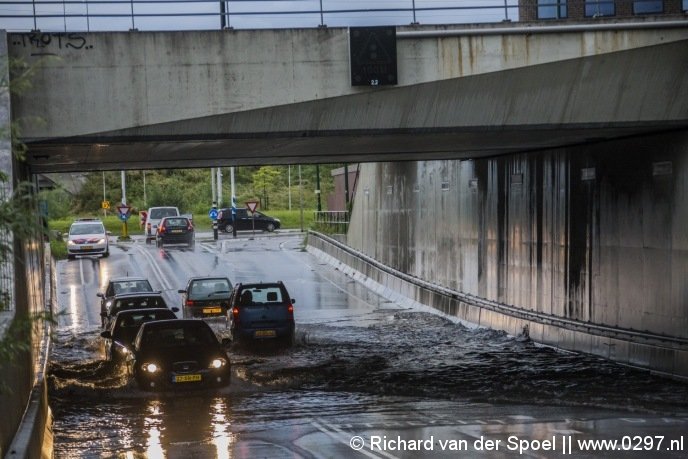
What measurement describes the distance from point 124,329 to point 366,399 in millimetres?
7024

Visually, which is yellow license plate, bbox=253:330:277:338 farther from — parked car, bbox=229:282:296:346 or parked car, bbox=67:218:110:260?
parked car, bbox=67:218:110:260

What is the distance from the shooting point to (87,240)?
54156 mm

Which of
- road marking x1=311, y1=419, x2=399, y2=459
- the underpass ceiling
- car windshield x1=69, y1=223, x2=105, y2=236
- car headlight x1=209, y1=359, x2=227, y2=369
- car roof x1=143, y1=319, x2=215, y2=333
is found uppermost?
the underpass ceiling

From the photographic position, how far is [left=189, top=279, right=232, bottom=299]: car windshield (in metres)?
33.4

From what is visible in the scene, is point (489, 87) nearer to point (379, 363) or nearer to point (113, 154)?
point (379, 363)

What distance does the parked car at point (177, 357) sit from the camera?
19.4 m

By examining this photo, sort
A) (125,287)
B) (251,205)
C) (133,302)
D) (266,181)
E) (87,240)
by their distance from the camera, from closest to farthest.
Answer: (133,302) < (125,287) < (87,240) < (251,205) < (266,181)

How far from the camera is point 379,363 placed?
81.5ft

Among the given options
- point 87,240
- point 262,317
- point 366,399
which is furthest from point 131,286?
point 87,240

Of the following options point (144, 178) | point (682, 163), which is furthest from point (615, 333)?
point (144, 178)

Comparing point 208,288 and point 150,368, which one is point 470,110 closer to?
point 150,368

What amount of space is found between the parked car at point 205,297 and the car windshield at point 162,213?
115 feet

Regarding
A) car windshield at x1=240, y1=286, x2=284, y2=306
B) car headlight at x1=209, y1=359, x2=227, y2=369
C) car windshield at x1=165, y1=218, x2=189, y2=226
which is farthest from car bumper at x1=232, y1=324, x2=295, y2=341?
car windshield at x1=165, y1=218, x2=189, y2=226

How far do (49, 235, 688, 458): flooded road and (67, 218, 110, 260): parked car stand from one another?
19.9m
